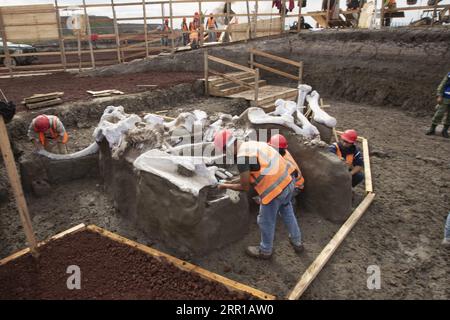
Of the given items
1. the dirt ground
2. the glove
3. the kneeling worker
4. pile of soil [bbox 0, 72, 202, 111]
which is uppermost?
the glove

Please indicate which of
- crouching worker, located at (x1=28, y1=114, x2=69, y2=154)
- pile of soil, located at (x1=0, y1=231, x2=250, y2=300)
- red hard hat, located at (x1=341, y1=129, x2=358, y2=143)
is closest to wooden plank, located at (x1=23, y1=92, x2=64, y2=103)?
crouching worker, located at (x1=28, y1=114, x2=69, y2=154)

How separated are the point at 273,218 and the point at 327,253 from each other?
2.70ft

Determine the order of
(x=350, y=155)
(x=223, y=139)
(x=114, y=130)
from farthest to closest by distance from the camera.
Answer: (x=350, y=155) → (x=114, y=130) → (x=223, y=139)

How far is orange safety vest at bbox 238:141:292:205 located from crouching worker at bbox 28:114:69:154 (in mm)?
3846

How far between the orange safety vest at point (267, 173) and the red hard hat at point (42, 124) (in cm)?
383

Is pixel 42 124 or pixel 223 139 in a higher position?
pixel 223 139

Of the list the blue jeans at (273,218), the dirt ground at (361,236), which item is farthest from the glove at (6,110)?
the blue jeans at (273,218)

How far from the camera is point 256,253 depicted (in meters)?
4.31

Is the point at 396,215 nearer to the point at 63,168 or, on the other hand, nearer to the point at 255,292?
the point at 255,292

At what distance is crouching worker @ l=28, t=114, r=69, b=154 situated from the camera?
5855mm

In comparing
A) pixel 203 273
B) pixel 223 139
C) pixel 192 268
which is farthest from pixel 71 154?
pixel 203 273

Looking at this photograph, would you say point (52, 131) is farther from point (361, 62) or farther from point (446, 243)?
point (361, 62)

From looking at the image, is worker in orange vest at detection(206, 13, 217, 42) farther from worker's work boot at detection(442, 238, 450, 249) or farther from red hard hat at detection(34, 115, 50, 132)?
worker's work boot at detection(442, 238, 450, 249)

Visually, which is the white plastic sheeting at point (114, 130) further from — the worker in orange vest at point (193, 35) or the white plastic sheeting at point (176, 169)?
the worker in orange vest at point (193, 35)
